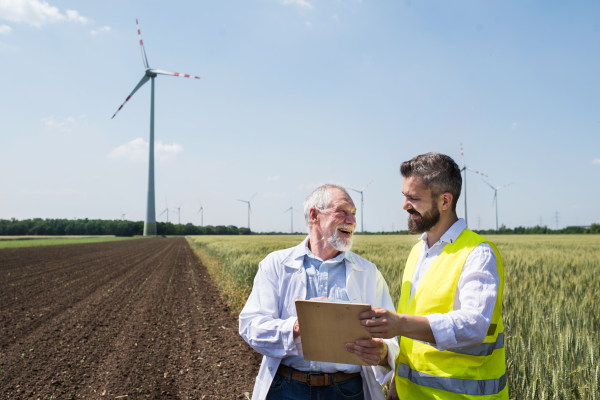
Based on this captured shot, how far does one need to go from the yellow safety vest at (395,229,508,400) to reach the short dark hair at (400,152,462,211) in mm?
295

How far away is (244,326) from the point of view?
8.44ft

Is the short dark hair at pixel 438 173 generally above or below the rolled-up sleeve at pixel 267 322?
above

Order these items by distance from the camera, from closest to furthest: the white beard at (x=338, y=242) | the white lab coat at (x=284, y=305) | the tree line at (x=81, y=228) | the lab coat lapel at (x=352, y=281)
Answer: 1. the white lab coat at (x=284, y=305)
2. the lab coat lapel at (x=352, y=281)
3. the white beard at (x=338, y=242)
4. the tree line at (x=81, y=228)

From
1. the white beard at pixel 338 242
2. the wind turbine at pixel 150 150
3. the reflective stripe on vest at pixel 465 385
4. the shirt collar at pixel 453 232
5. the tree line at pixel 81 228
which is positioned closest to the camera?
the reflective stripe on vest at pixel 465 385

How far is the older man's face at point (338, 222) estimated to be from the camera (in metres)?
2.76

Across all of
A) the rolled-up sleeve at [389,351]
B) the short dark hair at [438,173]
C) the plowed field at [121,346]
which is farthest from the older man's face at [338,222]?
the plowed field at [121,346]

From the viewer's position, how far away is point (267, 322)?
246cm

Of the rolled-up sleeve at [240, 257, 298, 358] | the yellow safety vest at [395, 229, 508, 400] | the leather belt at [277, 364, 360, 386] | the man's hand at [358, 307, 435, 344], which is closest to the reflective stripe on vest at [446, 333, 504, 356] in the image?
the yellow safety vest at [395, 229, 508, 400]

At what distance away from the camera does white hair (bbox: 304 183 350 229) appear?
9.35ft

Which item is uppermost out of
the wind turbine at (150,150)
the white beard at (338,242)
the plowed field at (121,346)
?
the wind turbine at (150,150)

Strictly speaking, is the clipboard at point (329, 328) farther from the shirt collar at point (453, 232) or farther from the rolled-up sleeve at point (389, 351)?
the shirt collar at point (453, 232)

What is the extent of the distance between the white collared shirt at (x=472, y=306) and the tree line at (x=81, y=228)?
13167 centimetres

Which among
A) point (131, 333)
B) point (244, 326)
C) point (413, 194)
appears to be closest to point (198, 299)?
point (131, 333)

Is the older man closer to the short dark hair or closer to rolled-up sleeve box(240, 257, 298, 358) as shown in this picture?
rolled-up sleeve box(240, 257, 298, 358)
